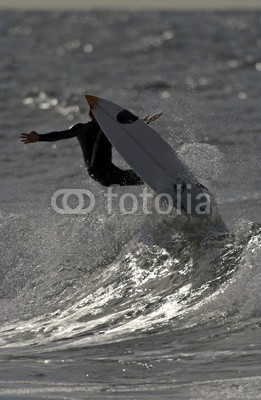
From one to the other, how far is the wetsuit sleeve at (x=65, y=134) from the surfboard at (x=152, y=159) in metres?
0.33

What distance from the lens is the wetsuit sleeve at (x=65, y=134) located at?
11789mm

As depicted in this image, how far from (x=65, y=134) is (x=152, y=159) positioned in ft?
3.73

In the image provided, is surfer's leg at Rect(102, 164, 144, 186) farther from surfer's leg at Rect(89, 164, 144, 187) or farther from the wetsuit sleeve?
the wetsuit sleeve

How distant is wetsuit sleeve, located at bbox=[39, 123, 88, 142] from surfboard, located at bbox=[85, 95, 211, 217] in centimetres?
33

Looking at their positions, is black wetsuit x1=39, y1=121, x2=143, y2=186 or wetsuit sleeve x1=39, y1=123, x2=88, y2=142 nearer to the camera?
wetsuit sleeve x1=39, y1=123, x2=88, y2=142

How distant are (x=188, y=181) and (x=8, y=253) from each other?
2458 mm

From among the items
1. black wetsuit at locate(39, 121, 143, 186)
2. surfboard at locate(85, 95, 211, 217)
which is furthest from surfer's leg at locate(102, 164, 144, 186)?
surfboard at locate(85, 95, 211, 217)

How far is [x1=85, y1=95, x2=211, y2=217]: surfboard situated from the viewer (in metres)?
12.5

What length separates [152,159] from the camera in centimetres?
1266

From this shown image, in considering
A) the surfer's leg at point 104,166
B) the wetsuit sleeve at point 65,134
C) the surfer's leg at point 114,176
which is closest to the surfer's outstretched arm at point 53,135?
the wetsuit sleeve at point 65,134

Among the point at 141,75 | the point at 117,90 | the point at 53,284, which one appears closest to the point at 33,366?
the point at 53,284

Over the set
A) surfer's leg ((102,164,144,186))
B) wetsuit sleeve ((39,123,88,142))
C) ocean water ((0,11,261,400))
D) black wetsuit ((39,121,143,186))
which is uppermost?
wetsuit sleeve ((39,123,88,142))

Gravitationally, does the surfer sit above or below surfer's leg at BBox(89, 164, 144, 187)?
above

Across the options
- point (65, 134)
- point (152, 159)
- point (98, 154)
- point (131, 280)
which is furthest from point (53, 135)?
point (131, 280)
